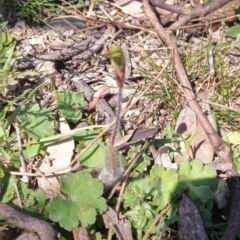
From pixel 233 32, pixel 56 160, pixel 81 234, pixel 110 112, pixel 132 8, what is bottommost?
pixel 81 234

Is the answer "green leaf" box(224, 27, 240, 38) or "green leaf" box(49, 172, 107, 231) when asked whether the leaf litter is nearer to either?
"green leaf" box(49, 172, 107, 231)

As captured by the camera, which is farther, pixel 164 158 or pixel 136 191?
pixel 164 158

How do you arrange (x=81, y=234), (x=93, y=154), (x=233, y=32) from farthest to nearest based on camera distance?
(x=233, y=32) → (x=93, y=154) → (x=81, y=234)

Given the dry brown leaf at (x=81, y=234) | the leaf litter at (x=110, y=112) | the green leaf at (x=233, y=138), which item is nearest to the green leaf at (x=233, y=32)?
the leaf litter at (x=110, y=112)

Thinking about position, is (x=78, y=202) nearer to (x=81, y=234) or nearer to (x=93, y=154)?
(x=81, y=234)

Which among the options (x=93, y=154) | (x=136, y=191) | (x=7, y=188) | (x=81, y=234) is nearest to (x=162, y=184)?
(x=136, y=191)

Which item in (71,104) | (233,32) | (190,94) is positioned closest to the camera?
(71,104)

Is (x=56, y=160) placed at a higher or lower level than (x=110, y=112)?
lower

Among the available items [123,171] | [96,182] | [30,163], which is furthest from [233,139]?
[30,163]
